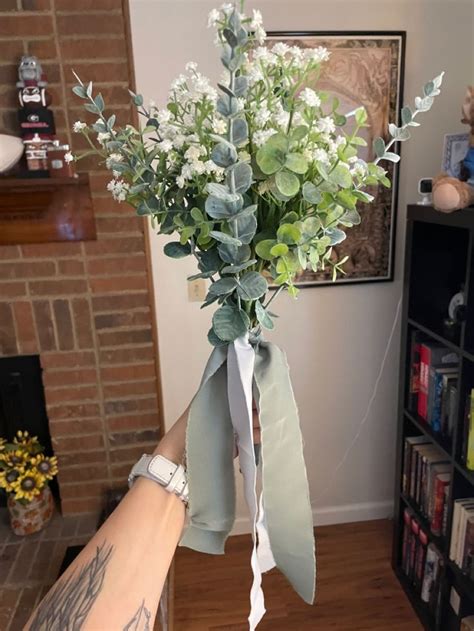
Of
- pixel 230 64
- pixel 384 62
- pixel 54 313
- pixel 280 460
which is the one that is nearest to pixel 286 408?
pixel 280 460

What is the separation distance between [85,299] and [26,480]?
685 mm

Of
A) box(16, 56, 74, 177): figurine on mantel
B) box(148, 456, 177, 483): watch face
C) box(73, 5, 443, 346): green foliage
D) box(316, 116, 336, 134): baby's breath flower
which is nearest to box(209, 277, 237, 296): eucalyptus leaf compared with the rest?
box(73, 5, 443, 346): green foliage

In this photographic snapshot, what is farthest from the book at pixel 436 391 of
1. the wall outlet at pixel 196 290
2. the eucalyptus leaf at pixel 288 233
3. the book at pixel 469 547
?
the eucalyptus leaf at pixel 288 233

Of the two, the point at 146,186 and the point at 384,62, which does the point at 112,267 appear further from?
the point at 384,62

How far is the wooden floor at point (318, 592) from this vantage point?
1842mm

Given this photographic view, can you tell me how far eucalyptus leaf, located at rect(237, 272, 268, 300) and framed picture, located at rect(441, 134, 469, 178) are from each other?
1176mm

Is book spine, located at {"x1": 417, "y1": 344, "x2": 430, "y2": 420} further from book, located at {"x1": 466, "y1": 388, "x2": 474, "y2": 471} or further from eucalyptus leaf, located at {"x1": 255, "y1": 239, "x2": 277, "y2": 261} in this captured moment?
eucalyptus leaf, located at {"x1": 255, "y1": 239, "x2": 277, "y2": 261}

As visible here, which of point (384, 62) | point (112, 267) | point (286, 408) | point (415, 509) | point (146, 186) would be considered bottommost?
point (415, 509)

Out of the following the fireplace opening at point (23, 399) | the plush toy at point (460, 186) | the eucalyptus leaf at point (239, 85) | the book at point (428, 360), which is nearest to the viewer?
the eucalyptus leaf at point (239, 85)

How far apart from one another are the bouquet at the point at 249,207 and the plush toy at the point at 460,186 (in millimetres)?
778

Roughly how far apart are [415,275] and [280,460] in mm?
1105

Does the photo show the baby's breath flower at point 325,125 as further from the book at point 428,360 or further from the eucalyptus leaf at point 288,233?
the book at point 428,360

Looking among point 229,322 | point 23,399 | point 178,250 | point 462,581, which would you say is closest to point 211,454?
point 229,322

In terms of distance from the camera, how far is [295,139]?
2.12 ft
